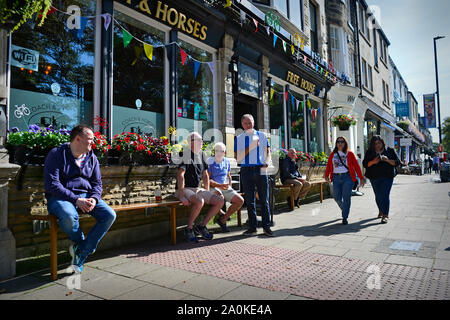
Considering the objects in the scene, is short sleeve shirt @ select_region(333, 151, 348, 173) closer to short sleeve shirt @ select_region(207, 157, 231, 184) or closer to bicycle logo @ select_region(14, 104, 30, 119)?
short sleeve shirt @ select_region(207, 157, 231, 184)

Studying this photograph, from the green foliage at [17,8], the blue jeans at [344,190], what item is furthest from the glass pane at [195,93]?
the green foliage at [17,8]

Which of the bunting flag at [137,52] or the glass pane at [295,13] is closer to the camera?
the bunting flag at [137,52]

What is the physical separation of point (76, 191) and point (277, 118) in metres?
8.35

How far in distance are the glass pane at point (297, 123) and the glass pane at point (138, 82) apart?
627 centimetres

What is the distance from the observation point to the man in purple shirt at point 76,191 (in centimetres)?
319

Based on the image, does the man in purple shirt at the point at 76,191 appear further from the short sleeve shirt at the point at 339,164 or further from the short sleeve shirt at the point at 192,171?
the short sleeve shirt at the point at 339,164

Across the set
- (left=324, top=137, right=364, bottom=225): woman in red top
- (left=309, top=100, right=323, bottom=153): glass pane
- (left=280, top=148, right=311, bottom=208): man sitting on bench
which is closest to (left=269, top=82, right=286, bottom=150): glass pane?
(left=280, top=148, right=311, bottom=208): man sitting on bench

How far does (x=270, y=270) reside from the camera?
10.9 ft

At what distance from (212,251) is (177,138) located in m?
3.12

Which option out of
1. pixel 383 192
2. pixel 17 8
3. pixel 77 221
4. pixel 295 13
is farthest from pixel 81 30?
pixel 295 13


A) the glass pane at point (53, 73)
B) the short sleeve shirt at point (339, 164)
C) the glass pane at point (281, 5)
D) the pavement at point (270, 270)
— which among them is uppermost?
the glass pane at point (281, 5)

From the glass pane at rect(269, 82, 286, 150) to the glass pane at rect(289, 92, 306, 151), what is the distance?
67 cm
